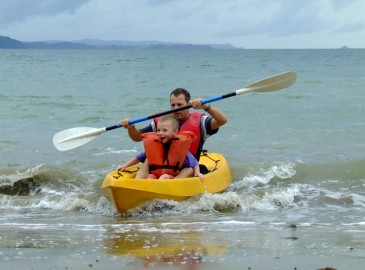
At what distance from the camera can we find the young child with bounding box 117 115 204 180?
6344mm

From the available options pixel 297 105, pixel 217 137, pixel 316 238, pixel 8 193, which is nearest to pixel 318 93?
pixel 297 105

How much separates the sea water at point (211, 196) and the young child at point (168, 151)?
0.30m

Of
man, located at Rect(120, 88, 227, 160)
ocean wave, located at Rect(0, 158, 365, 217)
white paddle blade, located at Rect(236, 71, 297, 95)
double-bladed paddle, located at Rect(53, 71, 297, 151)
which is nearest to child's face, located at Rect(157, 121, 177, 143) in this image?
man, located at Rect(120, 88, 227, 160)

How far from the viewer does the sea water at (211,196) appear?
4402mm

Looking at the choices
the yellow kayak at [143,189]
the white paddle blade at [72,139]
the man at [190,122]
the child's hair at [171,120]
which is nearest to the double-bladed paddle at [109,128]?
the white paddle blade at [72,139]

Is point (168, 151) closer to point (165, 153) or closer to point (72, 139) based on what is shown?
point (165, 153)

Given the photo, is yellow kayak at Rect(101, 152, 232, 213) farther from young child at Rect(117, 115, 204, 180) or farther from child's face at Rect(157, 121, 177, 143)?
child's face at Rect(157, 121, 177, 143)

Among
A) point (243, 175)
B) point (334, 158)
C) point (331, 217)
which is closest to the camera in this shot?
point (331, 217)

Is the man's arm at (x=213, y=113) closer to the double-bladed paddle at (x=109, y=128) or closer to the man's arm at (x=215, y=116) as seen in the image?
the man's arm at (x=215, y=116)

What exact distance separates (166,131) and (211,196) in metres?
0.74

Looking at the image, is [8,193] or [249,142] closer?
[8,193]

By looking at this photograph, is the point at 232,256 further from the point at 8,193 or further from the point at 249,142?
the point at 249,142

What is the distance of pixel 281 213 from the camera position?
635 cm

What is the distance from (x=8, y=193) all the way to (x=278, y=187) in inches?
115
